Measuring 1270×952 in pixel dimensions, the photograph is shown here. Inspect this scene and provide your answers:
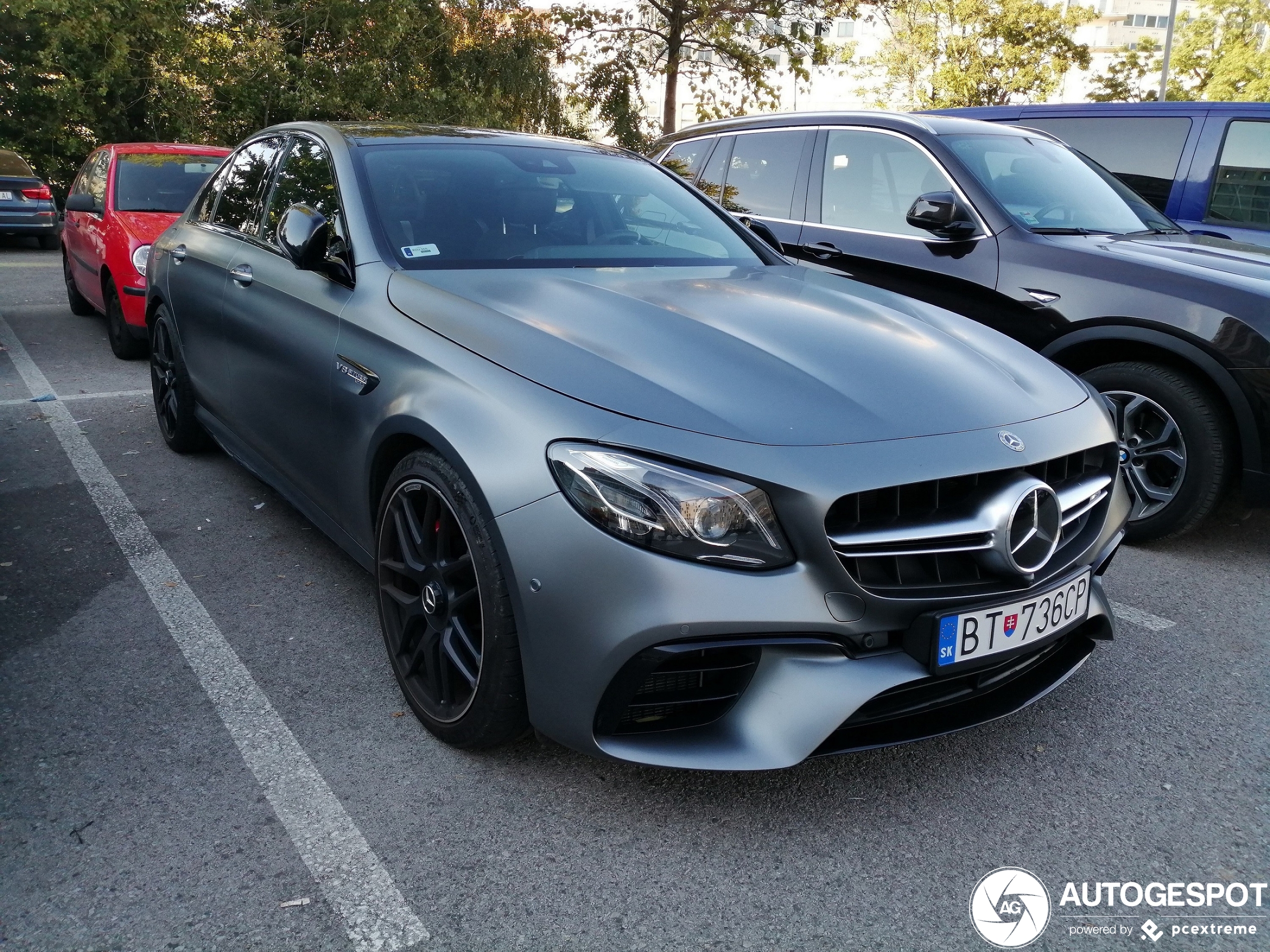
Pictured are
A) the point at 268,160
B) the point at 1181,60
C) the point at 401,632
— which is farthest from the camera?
the point at 1181,60

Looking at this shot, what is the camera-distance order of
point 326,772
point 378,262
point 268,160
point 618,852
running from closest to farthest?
point 618,852 < point 326,772 < point 378,262 < point 268,160

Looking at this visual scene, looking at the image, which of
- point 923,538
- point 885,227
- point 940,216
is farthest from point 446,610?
point 885,227

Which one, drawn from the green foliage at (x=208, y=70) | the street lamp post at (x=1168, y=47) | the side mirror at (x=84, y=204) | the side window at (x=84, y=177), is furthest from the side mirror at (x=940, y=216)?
the street lamp post at (x=1168, y=47)

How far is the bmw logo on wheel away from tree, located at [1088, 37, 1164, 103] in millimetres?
33438

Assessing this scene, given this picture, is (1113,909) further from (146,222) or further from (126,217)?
(126,217)

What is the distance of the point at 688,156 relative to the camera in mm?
6277

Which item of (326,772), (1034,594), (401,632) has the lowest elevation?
(326,772)

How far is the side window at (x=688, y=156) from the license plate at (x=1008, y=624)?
4233 millimetres

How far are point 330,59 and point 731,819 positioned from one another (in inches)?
871

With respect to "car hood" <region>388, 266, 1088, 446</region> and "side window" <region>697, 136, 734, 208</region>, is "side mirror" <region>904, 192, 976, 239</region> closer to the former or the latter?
"side window" <region>697, 136, 734, 208</region>

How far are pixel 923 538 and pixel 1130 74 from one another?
36.2 meters

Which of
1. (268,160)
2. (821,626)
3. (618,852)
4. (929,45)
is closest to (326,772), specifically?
(618,852)

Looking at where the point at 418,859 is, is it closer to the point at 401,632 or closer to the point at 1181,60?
the point at 401,632

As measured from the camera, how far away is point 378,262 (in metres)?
3.18
